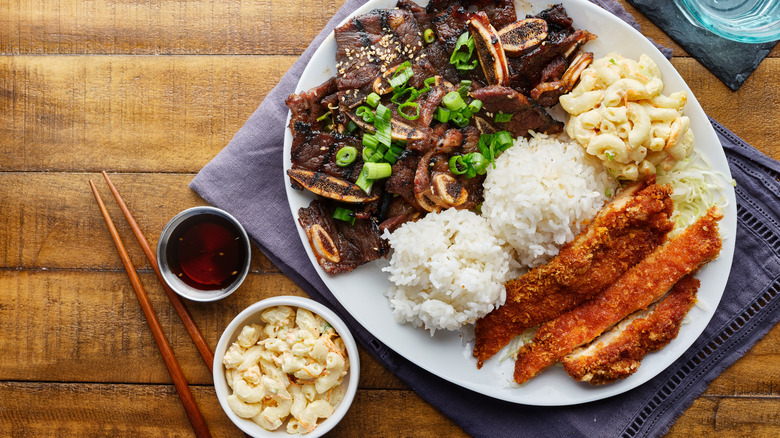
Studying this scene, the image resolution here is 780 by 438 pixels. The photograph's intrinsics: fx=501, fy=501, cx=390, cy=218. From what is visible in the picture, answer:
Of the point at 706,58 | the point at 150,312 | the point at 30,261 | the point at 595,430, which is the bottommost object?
the point at 595,430

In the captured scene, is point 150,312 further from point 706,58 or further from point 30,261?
point 706,58

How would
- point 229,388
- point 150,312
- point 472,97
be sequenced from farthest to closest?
point 150,312
point 229,388
point 472,97

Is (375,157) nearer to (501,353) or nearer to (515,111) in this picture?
(515,111)

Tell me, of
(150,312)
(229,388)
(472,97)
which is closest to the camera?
(472,97)

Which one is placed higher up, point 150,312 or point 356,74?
point 356,74

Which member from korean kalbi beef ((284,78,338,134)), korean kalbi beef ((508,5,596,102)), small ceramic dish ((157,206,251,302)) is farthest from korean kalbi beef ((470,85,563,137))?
small ceramic dish ((157,206,251,302))

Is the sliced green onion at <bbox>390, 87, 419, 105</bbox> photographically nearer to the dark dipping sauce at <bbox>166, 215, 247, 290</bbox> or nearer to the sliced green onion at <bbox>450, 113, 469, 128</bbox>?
the sliced green onion at <bbox>450, 113, 469, 128</bbox>

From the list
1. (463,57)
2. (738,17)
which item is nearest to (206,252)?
(463,57)

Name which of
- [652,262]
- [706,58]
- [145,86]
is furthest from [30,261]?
[706,58]
